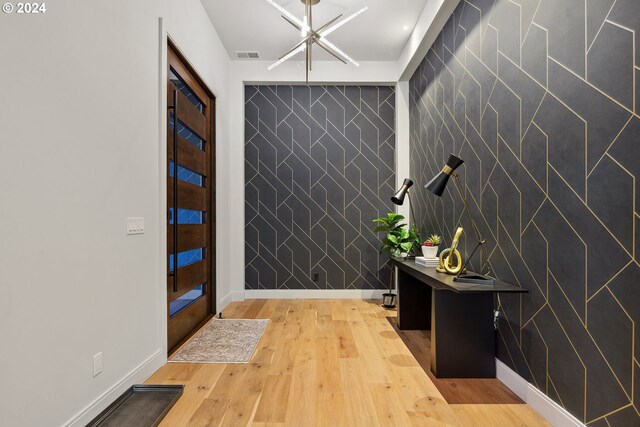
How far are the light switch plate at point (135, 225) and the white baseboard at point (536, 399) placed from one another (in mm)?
2465

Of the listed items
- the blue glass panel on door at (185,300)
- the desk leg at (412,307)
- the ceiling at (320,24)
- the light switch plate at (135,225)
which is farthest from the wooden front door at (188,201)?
the desk leg at (412,307)

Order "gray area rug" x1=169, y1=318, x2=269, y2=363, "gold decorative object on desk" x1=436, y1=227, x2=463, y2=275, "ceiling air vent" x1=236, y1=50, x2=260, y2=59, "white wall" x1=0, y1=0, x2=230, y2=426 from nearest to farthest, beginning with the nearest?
"white wall" x1=0, y1=0, x2=230, y2=426 < "gold decorative object on desk" x1=436, y1=227, x2=463, y2=275 < "gray area rug" x1=169, y1=318, x2=269, y2=363 < "ceiling air vent" x1=236, y1=50, x2=260, y2=59

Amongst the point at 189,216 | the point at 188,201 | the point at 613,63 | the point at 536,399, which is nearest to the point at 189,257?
the point at 189,216

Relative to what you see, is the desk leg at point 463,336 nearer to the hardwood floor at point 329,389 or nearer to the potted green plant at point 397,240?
the hardwood floor at point 329,389

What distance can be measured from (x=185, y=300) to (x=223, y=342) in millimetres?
531

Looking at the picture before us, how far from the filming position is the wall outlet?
1.87 m

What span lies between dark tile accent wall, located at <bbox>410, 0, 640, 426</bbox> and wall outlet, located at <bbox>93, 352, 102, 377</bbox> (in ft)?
7.60

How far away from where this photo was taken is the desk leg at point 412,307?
3.51 meters

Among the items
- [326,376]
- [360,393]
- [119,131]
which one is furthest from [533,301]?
[119,131]

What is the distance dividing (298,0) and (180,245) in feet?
8.18

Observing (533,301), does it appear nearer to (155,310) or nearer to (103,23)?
(155,310)

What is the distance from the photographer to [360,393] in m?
2.21

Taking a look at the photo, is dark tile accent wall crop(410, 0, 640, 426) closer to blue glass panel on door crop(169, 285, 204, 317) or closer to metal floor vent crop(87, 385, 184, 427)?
metal floor vent crop(87, 385, 184, 427)

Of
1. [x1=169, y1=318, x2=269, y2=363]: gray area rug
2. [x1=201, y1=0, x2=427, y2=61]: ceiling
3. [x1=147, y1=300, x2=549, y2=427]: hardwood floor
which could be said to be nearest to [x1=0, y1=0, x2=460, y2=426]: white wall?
[x1=169, y1=318, x2=269, y2=363]: gray area rug
